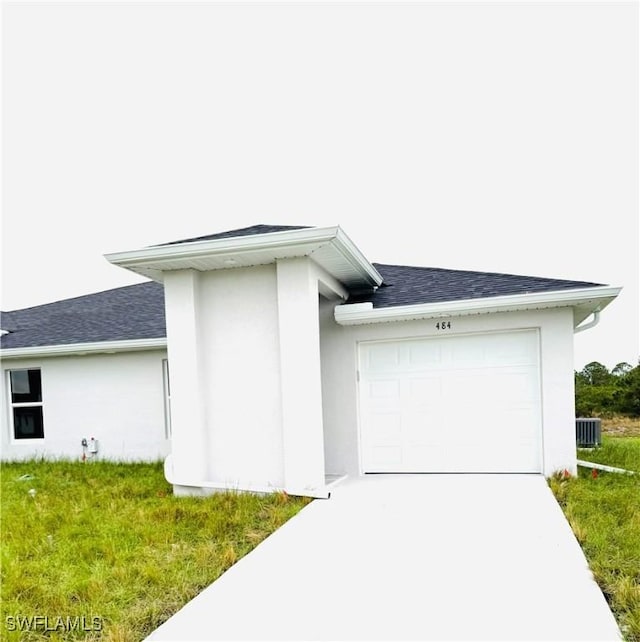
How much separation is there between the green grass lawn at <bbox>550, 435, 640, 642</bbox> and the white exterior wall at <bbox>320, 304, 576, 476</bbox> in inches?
28.7

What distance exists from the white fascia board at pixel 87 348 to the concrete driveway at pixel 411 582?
6.02m

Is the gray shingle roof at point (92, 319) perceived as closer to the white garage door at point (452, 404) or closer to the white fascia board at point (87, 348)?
the white fascia board at point (87, 348)

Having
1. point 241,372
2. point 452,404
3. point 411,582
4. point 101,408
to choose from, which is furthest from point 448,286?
point 101,408

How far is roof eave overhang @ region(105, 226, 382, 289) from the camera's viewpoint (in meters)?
6.24

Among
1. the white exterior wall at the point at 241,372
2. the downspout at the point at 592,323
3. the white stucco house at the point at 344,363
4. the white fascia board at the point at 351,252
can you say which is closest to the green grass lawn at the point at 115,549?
the white exterior wall at the point at 241,372

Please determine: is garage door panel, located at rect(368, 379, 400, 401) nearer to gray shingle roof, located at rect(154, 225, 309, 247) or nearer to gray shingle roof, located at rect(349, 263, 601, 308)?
gray shingle roof, located at rect(349, 263, 601, 308)

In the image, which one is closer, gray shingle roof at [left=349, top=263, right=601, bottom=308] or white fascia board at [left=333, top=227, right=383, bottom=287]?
white fascia board at [left=333, top=227, right=383, bottom=287]

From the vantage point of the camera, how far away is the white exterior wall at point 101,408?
422 inches

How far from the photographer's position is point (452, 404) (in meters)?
8.09

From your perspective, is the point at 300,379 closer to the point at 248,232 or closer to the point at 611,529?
the point at 248,232

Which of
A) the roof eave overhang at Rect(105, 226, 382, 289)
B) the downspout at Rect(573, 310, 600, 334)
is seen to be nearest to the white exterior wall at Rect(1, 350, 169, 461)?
the roof eave overhang at Rect(105, 226, 382, 289)

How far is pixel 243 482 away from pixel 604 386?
56.2 ft

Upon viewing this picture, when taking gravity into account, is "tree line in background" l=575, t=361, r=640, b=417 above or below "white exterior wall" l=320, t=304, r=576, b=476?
below

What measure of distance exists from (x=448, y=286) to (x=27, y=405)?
10.3 meters
